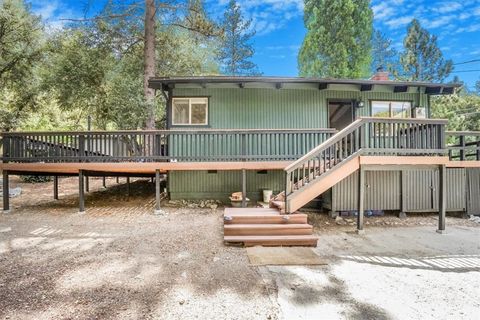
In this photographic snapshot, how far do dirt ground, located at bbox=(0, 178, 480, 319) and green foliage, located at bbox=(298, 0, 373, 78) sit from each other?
51.6ft

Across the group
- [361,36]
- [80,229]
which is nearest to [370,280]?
[80,229]

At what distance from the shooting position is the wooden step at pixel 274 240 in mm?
5426

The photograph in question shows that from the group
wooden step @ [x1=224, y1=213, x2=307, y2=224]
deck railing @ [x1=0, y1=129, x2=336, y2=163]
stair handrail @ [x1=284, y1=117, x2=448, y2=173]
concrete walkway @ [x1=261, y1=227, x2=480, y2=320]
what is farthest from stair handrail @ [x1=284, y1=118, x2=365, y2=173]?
concrete walkway @ [x1=261, y1=227, x2=480, y2=320]

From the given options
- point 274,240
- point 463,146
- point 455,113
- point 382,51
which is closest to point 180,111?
point 274,240

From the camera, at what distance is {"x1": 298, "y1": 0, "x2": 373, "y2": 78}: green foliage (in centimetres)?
2002

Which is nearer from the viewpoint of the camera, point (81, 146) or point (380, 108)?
point (81, 146)

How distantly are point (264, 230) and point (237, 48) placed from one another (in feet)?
73.0

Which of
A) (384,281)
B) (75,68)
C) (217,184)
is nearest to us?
(384,281)

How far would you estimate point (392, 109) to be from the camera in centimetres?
1016

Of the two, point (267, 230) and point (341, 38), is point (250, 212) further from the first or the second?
point (341, 38)

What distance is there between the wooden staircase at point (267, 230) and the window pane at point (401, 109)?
22.8 feet

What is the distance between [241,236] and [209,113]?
5.17 m

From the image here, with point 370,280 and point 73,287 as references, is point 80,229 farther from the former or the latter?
point 370,280

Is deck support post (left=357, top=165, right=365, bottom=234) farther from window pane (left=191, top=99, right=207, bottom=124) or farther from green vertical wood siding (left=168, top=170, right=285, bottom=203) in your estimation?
window pane (left=191, top=99, right=207, bottom=124)
